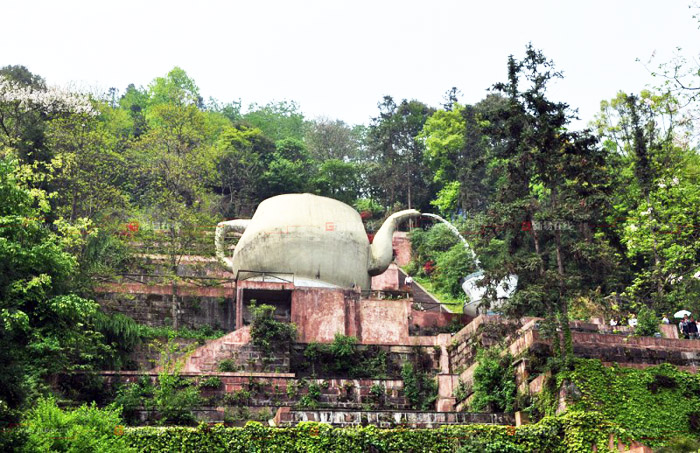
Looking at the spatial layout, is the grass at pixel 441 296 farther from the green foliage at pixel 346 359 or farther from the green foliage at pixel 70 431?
the green foliage at pixel 70 431

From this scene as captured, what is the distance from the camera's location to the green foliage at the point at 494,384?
2233 centimetres

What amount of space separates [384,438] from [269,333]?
785 centimetres

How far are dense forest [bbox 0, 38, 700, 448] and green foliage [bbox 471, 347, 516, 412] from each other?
165 cm

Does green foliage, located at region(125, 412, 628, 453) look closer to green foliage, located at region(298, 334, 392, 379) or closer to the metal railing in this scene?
green foliage, located at region(298, 334, 392, 379)

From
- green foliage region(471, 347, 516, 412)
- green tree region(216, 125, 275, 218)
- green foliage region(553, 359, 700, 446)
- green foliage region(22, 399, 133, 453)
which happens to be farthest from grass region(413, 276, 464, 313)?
green foliage region(22, 399, 133, 453)

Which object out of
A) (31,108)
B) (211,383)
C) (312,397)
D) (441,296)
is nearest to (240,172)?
(441,296)

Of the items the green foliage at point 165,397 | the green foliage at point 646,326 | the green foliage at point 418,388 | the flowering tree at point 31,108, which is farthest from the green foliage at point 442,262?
the flowering tree at point 31,108

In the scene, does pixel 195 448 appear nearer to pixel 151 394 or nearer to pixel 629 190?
pixel 151 394

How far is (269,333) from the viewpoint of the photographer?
87.8ft

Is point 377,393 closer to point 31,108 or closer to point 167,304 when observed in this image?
point 167,304

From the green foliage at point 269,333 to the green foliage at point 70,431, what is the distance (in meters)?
8.86

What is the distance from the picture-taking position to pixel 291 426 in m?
19.8

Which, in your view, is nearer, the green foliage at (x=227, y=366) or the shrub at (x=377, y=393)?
the shrub at (x=377, y=393)

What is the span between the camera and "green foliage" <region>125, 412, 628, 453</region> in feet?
63.1
